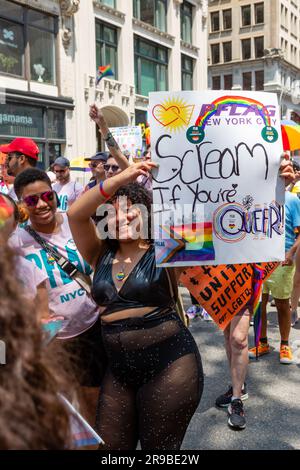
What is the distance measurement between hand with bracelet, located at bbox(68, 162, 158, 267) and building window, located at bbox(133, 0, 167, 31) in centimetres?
2175

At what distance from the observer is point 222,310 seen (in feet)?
10.3

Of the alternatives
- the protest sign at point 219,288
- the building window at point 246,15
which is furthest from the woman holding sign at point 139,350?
the building window at point 246,15

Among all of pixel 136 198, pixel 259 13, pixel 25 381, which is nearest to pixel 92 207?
pixel 136 198

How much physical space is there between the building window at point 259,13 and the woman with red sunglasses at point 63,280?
4760 centimetres

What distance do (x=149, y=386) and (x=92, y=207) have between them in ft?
2.77

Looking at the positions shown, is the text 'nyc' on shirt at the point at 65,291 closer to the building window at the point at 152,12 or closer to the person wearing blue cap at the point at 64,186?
the person wearing blue cap at the point at 64,186

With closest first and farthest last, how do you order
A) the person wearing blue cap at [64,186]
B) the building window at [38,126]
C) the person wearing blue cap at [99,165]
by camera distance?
1. the person wearing blue cap at [64,186]
2. the person wearing blue cap at [99,165]
3. the building window at [38,126]

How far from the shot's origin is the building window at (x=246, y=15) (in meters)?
45.4

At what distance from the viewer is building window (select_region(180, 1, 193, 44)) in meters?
25.8

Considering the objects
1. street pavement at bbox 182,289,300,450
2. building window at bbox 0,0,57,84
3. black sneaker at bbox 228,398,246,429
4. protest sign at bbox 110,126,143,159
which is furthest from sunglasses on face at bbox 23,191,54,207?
building window at bbox 0,0,57,84

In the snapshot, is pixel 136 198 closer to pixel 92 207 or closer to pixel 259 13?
pixel 92 207

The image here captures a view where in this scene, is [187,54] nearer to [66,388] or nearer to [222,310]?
[222,310]

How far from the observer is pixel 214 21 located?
47.7 m

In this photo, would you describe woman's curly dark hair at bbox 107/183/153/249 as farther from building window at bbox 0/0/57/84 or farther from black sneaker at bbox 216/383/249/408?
building window at bbox 0/0/57/84
